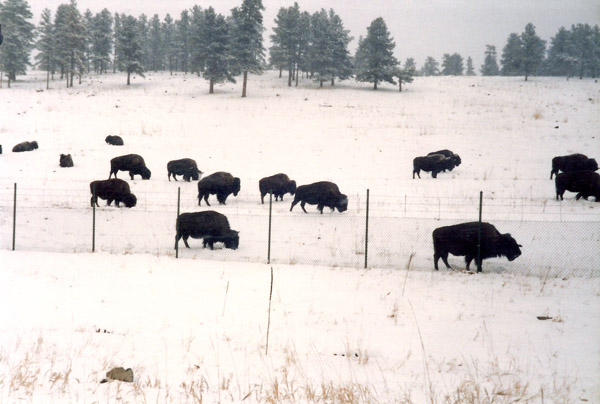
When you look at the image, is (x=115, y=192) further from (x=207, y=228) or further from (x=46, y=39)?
(x=46, y=39)

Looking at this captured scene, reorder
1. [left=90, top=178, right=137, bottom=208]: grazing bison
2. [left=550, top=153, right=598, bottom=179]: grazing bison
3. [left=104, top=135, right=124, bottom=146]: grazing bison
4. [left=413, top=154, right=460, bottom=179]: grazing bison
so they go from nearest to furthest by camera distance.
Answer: [left=90, top=178, right=137, bottom=208]: grazing bison < [left=550, top=153, right=598, bottom=179]: grazing bison < [left=413, top=154, right=460, bottom=179]: grazing bison < [left=104, top=135, right=124, bottom=146]: grazing bison

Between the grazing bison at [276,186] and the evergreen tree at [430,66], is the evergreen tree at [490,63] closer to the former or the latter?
the evergreen tree at [430,66]

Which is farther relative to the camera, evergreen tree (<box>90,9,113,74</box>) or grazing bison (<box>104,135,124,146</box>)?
evergreen tree (<box>90,9,113,74</box>)

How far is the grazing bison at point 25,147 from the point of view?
3312cm

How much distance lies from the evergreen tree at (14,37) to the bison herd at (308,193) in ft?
163

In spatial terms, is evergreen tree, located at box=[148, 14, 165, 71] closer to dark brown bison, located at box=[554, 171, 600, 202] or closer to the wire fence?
the wire fence

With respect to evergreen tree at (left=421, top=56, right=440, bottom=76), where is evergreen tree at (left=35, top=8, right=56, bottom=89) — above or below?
below

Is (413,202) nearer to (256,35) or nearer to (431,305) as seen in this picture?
(431,305)

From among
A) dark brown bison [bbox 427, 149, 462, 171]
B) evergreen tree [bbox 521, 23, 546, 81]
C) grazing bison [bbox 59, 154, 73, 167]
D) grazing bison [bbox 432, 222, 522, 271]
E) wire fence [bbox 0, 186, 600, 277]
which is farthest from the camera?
evergreen tree [bbox 521, 23, 546, 81]

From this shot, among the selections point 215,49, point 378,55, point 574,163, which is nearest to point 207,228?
point 574,163

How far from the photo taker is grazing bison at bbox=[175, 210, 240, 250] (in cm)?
1499

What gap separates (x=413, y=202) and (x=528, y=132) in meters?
23.3

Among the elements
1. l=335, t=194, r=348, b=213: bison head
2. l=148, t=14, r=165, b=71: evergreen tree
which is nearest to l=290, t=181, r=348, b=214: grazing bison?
l=335, t=194, r=348, b=213: bison head

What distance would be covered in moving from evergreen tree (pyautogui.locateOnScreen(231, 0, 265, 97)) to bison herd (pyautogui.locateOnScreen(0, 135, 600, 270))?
28.0 metres
